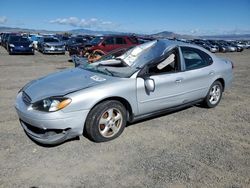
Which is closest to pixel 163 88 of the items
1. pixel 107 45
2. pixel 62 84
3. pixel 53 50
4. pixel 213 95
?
pixel 62 84

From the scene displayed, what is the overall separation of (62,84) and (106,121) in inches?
36.7

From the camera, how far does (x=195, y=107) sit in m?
6.47

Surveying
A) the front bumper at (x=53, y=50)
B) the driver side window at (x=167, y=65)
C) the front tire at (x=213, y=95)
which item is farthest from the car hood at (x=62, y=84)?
the front bumper at (x=53, y=50)

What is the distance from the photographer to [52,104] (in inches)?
158

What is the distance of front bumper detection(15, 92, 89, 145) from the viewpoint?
12.9 ft

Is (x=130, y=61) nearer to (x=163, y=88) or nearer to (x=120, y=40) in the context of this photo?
(x=163, y=88)

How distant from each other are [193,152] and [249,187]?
1.03 meters

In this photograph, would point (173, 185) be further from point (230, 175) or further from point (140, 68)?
point (140, 68)

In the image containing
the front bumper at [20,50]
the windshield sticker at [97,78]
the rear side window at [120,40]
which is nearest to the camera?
the windshield sticker at [97,78]

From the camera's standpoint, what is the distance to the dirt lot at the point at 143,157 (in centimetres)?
341

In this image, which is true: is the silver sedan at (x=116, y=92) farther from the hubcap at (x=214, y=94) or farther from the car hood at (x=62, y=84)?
the hubcap at (x=214, y=94)

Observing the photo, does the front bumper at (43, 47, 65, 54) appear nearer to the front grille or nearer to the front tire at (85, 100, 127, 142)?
the front grille

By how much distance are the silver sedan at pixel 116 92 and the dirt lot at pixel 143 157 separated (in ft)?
0.88

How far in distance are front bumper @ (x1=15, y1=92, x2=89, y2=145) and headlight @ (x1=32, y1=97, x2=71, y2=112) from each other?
0.07 m
